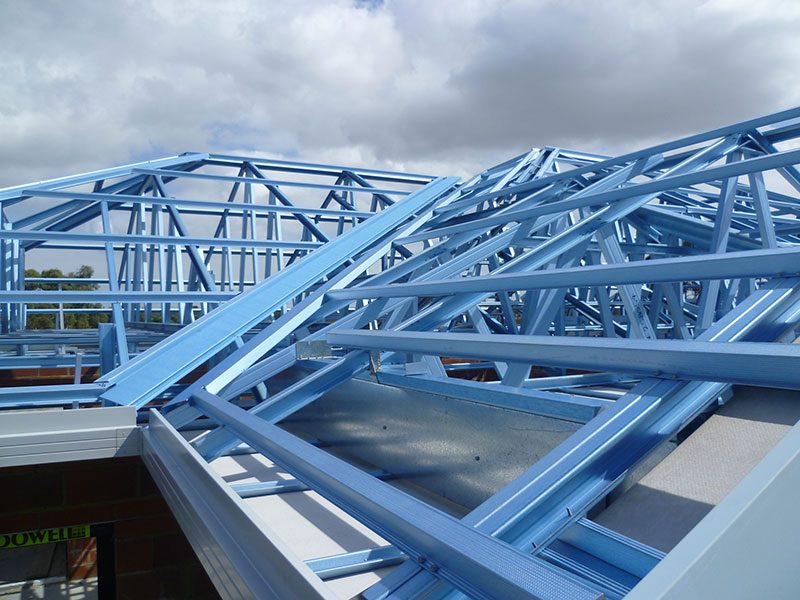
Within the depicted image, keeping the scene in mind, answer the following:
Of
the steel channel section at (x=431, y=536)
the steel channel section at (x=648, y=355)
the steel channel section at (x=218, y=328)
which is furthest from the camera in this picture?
the steel channel section at (x=218, y=328)

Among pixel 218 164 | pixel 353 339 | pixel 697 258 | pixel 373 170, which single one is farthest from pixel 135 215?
pixel 697 258

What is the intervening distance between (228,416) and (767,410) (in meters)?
2.50

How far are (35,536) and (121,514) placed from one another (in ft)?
2.38

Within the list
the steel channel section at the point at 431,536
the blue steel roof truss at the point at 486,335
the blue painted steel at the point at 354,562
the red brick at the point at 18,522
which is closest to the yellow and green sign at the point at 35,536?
the red brick at the point at 18,522

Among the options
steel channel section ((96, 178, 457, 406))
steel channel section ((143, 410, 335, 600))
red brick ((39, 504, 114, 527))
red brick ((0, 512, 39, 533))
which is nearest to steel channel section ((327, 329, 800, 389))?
steel channel section ((143, 410, 335, 600))

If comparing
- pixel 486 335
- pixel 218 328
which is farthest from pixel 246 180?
pixel 486 335

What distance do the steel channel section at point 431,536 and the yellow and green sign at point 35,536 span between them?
14.0ft

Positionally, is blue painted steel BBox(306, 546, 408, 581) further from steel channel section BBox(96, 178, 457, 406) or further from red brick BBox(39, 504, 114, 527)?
red brick BBox(39, 504, 114, 527)

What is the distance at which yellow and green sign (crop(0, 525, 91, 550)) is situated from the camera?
5.94 m

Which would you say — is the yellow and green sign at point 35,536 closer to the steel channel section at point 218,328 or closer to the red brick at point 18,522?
the red brick at point 18,522

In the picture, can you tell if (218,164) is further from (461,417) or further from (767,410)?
(767,410)

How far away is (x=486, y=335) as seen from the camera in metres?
3.36

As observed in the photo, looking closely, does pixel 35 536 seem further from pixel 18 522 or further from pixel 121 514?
pixel 121 514

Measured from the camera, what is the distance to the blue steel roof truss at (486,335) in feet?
6.37
